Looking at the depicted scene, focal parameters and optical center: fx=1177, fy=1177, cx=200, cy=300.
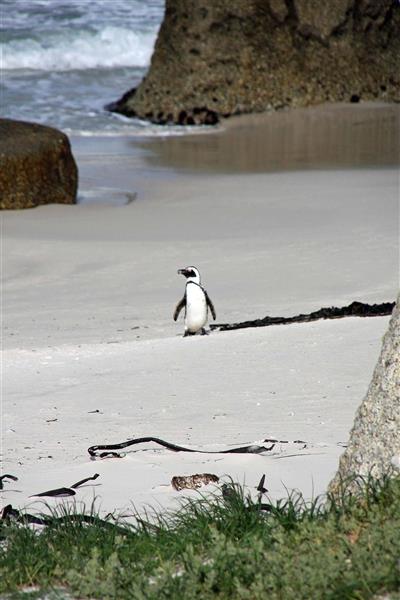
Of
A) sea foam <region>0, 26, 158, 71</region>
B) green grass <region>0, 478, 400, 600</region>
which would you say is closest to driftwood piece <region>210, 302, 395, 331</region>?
green grass <region>0, 478, 400, 600</region>

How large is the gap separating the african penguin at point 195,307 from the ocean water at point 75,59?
10.1 meters

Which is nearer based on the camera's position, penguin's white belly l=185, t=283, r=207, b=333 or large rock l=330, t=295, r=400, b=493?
large rock l=330, t=295, r=400, b=493

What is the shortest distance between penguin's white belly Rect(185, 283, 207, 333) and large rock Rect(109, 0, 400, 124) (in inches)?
496

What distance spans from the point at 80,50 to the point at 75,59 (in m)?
0.78

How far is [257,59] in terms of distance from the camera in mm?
20188

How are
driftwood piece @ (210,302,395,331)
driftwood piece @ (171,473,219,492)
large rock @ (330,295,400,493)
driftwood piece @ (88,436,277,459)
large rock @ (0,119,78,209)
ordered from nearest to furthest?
large rock @ (330,295,400,493) → driftwood piece @ (171,473,219,492) → driftwood piece @ (88,436,277,459) → driftwood piece @ (210,302,395,331) → large rock @ (0,119,78,209)

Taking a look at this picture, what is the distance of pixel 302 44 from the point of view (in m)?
20.5

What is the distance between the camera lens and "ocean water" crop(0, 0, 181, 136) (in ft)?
60.7

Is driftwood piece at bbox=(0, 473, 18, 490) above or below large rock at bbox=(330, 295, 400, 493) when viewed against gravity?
below

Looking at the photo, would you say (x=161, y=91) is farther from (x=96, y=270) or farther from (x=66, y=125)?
(x=96, y=270)

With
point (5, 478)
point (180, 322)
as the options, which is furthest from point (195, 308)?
point (5, 478)

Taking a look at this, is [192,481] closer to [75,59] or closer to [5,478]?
[5,478]

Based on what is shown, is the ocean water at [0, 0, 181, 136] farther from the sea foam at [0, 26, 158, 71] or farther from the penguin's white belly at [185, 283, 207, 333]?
the penguin's white belly at [185, 283, 207, 333]

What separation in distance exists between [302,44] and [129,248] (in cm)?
1162
